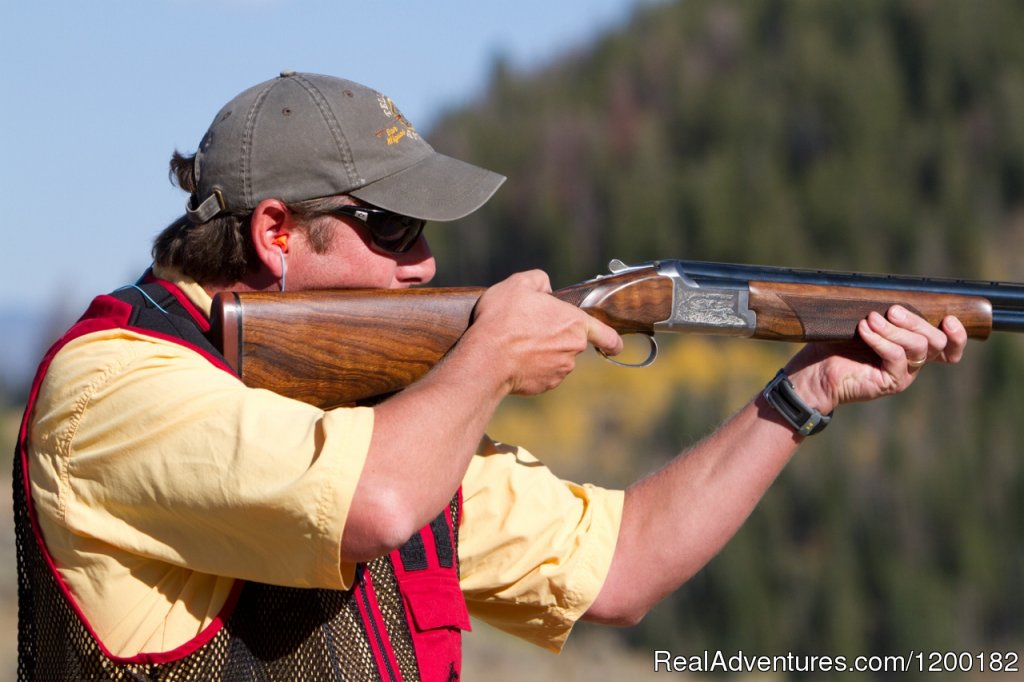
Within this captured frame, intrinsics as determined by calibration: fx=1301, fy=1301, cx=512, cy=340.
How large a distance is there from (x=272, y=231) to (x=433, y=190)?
45 centimetres

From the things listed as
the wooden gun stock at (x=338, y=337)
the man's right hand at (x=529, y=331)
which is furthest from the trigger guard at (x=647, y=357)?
the wooden gun stock at (x=338, y=337)

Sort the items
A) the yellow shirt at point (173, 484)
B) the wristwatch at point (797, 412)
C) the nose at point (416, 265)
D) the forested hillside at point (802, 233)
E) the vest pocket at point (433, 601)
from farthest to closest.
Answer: the forested hillside at point (802, 233)
the wristwatch at point (797, 412)
the nose at point (416, 265)
the vest pocket at point (433, 601)
the yellow shirt at point (173, 484)

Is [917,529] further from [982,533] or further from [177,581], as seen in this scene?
[177,581]

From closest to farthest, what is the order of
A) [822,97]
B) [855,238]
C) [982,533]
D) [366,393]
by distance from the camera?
[366,393]
[982,533]
[855,238]
[822,97]

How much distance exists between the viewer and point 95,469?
2.88 metres

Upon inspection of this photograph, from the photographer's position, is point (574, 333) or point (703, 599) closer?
point (574, 333)

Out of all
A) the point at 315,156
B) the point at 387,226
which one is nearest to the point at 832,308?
the point at 387,226

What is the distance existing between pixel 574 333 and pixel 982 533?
2926 cm

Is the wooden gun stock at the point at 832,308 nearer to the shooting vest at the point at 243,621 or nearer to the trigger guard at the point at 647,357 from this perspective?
the trigger guard at the point at 647,357

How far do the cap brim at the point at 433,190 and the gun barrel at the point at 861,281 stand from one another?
846 mm

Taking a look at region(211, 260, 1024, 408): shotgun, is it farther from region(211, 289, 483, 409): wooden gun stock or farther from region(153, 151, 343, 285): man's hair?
region(153, 151, 343, 285): man's hair

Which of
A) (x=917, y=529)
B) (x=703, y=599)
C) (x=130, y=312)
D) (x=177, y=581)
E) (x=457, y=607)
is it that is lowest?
(x=917, y=529)

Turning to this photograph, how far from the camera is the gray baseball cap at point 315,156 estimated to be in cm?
343

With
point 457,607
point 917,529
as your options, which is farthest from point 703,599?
point 457,607
